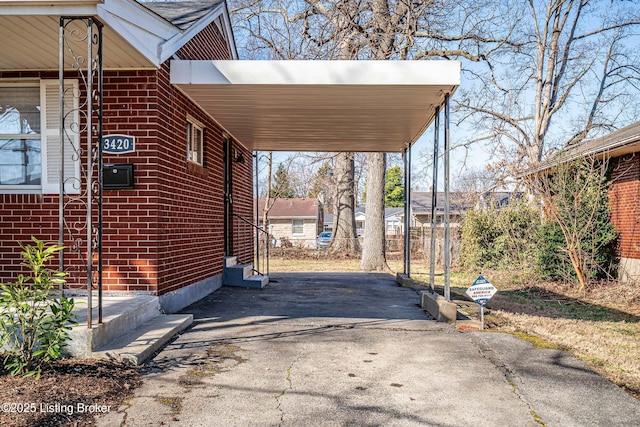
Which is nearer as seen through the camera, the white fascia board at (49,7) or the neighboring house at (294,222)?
the white fascia board at (49,7)

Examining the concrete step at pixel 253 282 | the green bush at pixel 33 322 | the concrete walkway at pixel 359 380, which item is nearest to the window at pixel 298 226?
the concrete step at pixel 253 282

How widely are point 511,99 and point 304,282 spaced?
15.4 m

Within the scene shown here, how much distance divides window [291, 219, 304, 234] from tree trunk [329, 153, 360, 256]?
17975 millimetres

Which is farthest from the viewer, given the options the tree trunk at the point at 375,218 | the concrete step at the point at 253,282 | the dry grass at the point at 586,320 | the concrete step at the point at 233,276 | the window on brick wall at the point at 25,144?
the tree trunk at the point at 375,218

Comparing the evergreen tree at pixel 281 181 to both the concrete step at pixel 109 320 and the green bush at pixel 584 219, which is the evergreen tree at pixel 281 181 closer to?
the green bush at pixel 584 219

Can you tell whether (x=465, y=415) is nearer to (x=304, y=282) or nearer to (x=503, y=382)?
(x=503, y=382)

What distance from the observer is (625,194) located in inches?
461

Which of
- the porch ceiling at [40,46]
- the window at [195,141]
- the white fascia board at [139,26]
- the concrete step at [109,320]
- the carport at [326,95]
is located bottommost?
the concrete step at [109,320]

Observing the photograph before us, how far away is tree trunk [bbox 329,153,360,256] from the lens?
2352 centimetres

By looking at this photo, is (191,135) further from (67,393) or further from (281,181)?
(281,181)

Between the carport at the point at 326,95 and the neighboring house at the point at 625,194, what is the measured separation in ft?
14.7

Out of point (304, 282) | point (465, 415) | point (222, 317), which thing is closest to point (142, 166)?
point (222, 317)

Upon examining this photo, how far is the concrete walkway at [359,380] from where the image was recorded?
12.1ft

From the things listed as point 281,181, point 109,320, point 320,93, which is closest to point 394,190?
point 281,181
